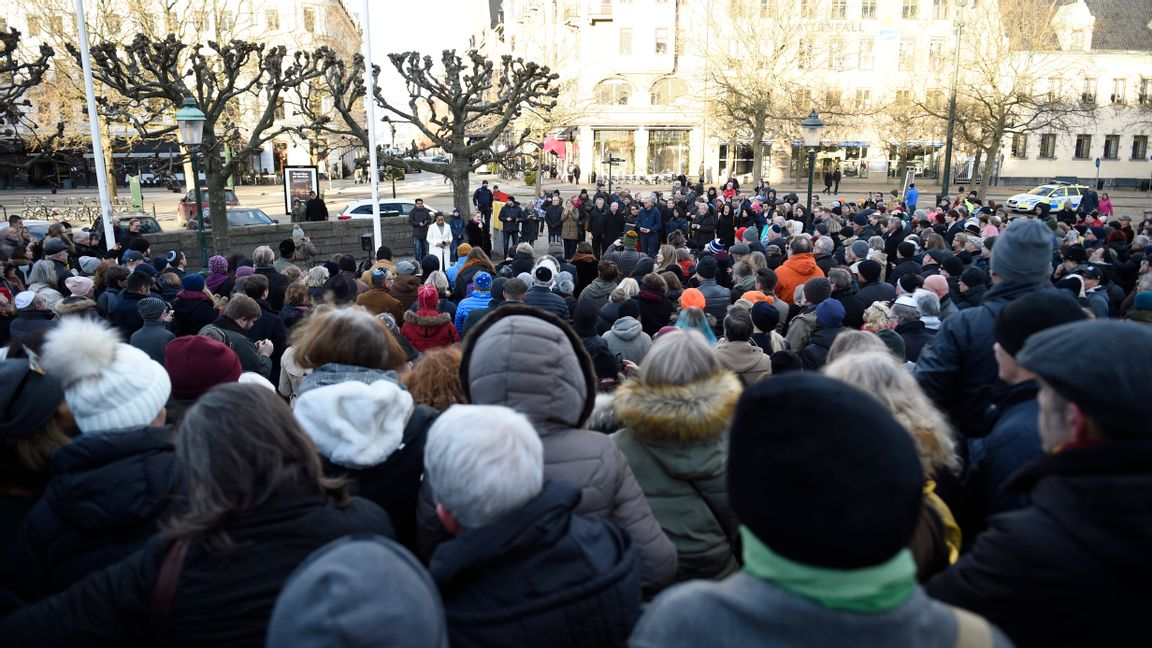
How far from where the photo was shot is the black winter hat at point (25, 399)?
92.2 inches

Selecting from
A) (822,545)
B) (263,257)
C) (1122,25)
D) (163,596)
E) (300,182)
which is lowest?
(163,596)

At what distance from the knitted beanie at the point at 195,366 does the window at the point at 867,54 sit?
54007mm

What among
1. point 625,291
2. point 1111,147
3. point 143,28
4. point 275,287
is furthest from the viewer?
point 1111,147

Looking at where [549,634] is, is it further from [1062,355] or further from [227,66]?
[227,66]

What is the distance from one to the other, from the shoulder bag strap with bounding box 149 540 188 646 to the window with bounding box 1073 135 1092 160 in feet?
199

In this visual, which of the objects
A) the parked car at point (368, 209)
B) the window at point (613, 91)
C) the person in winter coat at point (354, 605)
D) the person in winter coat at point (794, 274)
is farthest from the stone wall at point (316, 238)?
the window at point (613, 91)

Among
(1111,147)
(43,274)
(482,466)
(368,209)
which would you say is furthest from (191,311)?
(1111,147)

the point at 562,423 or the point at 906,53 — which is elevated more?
the point at 906,53

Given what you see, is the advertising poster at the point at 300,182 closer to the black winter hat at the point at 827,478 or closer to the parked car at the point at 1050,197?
the black winter hat at the point at 827,478

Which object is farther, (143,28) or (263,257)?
(143,28)

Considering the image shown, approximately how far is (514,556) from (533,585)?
88 millimetres

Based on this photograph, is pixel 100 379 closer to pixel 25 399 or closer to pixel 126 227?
pixel 25 399

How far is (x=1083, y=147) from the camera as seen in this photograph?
5066 centimetres

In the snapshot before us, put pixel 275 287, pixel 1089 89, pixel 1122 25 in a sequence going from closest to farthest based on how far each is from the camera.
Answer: pixel 275 287 < pixel 1089 89 < pixel 1122 25
